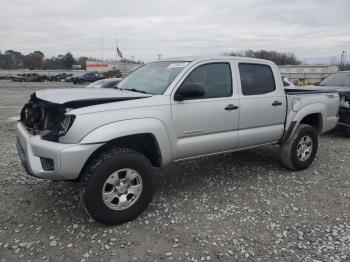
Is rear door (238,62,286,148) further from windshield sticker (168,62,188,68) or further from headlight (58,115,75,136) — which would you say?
headlight (58,115,75,136)

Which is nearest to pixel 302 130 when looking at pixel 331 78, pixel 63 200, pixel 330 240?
pixel 330 240

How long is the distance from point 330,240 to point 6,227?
11.4 feet

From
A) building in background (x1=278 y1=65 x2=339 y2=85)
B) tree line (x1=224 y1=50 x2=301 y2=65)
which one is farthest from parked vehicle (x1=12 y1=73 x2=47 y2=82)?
tree line (x1=224 y1=50 x2=301 y2=65)

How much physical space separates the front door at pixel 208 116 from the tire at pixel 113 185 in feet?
1.85

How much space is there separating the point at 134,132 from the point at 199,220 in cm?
128

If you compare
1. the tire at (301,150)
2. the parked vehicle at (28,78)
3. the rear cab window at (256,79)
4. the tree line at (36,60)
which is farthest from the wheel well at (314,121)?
the tree line at (36,60)

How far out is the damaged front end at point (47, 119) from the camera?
11.2ft

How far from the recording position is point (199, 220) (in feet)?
12.8

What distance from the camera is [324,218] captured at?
4031 millimetres

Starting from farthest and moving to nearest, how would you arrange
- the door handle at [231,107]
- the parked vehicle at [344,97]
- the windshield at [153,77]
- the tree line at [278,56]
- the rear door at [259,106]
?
the tree line at [278,56], the parked vehicle at [344,97], the rear door at [259,106], the door handle at [231,107], the windshield at [153,77]

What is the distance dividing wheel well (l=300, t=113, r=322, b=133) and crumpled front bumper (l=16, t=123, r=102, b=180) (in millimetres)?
3967

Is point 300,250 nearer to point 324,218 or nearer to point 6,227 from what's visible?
point 324,218

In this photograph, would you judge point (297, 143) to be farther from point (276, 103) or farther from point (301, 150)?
point (276, 103)

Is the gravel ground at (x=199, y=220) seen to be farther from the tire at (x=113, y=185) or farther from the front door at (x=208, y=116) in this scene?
the front door at (x=208, y=116)
